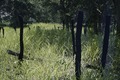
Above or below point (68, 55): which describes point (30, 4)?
above

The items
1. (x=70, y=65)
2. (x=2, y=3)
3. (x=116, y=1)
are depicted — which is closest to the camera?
(x=70, y=65)

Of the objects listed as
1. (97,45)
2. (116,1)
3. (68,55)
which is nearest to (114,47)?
(97,45)

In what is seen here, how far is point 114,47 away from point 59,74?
10.2 ft

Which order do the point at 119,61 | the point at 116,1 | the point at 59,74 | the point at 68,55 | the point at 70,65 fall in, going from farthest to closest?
the point at 116,1, the point at 68,55, the point at 119,61, the point at 70,65, the point at 59,74

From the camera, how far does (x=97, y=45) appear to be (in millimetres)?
8625

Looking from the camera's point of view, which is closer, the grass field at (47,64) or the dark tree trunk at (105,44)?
the grass field at (47,64)

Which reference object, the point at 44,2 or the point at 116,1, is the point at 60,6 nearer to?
the point at 44,2

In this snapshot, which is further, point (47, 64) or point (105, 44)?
point (47, 64)

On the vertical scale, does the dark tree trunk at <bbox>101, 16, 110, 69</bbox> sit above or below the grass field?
above

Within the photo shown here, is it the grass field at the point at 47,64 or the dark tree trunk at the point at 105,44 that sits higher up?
the dark tree trunk at the point at 105,44

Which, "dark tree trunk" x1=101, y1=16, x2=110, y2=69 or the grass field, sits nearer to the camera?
the grass field

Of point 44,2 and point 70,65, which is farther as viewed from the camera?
point 44,2

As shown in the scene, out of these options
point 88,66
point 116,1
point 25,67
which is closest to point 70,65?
point 88,66

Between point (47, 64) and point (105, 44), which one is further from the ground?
point (105, 44)
